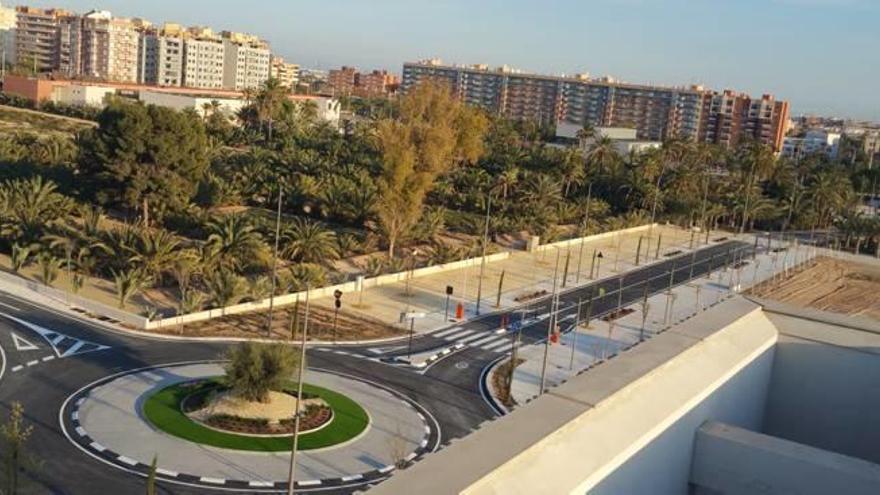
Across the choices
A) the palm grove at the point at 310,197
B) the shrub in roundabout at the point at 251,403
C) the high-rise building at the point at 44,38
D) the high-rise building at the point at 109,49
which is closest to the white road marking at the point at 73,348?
the palm grove at the point at 310,197

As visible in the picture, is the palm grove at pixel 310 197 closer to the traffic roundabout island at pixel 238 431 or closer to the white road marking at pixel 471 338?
the traffic roundabout island at pixel 238 431

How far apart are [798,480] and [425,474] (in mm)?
6729

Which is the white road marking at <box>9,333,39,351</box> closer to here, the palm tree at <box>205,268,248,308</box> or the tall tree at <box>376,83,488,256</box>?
the palm tree at <box>205,268,248,308</box>

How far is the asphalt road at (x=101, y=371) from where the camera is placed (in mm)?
18016

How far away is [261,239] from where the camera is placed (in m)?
38.0

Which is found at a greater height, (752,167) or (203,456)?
(752,167)

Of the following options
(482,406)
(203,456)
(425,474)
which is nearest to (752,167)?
(482,406)

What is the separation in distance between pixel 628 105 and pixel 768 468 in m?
154

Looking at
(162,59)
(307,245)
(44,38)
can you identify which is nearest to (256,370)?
(307,245)

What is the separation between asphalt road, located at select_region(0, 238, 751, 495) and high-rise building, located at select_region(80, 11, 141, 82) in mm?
133533

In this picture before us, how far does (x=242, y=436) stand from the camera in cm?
2048

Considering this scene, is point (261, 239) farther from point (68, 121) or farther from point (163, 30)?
point (163, 30)

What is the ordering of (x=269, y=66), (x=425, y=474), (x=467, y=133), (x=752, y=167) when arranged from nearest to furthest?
1. (x=425, y=474)
2. (x=467, y=133)
3. (x=752, y=167)
4. (x=269, y=66)

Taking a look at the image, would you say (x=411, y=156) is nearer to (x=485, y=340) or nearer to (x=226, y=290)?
(x=485, y=340)
